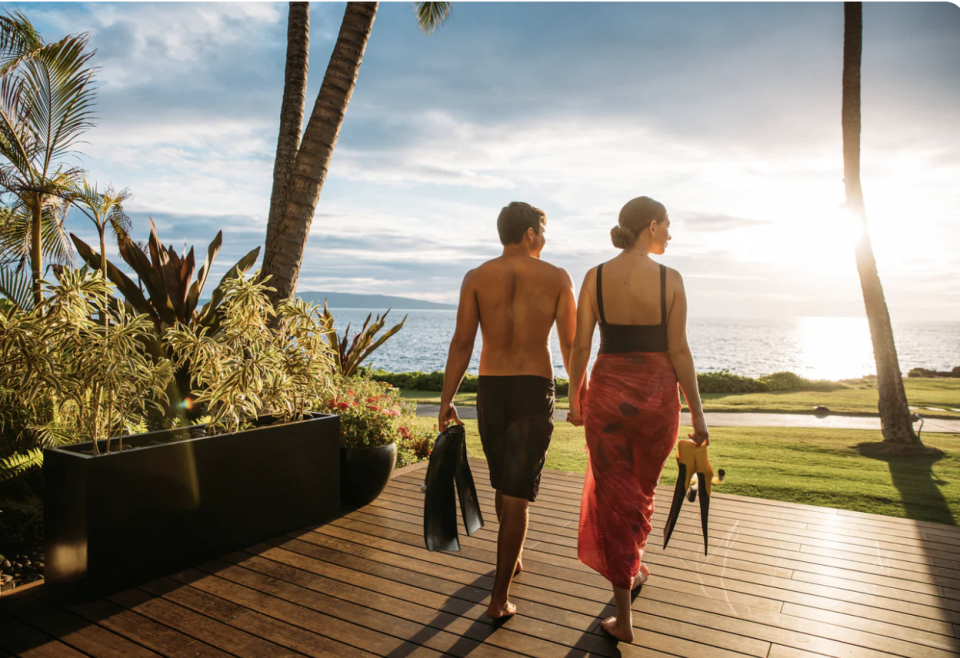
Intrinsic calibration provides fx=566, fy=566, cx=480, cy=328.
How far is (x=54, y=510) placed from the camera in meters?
2.69

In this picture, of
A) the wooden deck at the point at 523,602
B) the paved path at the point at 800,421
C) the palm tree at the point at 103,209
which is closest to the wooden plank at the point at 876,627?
the wooden deck at the point at 523,602

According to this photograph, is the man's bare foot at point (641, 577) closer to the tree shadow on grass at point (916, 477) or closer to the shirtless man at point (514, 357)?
the shirtless man at point (514, 357)

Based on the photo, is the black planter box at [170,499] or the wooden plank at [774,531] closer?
the black planter box at [170,499]

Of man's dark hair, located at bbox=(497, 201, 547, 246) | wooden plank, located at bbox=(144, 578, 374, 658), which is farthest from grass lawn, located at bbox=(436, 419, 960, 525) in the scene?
wooden plank, located at bbox=(144, 578, 374, 658)

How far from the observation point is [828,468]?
6.15 metres

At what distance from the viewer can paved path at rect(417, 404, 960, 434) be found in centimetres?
931

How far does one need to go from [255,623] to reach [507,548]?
1161mm

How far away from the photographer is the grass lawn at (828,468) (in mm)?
4842

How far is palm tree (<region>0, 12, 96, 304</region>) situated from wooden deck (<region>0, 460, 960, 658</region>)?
14.6 ft

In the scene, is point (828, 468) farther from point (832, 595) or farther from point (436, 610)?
point (436, 610)

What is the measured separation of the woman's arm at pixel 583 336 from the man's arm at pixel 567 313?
40 millimetres

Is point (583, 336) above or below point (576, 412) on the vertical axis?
above

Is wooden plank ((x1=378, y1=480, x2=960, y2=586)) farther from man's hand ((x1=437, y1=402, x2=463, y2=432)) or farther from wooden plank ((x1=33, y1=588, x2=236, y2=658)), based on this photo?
wooden plank ((x1=33, y1=588, x2=236, y2=658))

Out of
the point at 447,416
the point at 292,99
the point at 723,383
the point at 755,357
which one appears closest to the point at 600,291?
the point at 447,416
